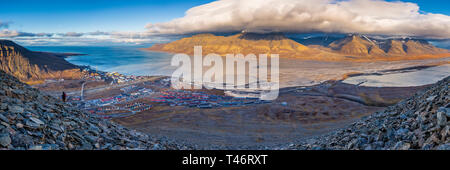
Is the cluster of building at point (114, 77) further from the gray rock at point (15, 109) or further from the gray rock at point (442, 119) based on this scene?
the gray rock at point (442, 119)

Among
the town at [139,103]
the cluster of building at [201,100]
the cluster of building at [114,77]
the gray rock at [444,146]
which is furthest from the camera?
the cluster of building at [114,77]

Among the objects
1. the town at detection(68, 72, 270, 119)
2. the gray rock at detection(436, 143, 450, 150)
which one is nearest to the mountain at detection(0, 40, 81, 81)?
the town at detection(68, 72, 270, 119)

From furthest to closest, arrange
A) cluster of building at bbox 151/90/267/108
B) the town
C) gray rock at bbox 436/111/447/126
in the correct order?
cluster of building at bbox 151/90/267/108, the town, gray rock at bbox 436/111/447/126

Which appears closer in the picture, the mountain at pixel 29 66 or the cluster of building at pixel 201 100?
the cluster of building at pixel 201 100

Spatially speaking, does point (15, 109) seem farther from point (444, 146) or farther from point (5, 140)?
point (444, 146)

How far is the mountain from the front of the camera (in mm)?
88250

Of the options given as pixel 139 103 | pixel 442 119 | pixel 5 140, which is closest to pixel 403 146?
pixel 442 119

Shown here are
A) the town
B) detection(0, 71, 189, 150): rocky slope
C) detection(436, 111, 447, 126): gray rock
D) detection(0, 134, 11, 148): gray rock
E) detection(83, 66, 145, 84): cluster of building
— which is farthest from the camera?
detection(83, 66, 145, 84): cluster of building

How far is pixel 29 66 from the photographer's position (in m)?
93.5

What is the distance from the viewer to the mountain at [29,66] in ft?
290

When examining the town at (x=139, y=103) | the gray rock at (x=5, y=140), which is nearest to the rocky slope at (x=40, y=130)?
the gray rock at (x=5, y=140)

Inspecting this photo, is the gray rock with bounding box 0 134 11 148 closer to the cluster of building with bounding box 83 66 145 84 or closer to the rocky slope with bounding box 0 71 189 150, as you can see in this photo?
the rocky slope with bounding box 0 71 189 150
